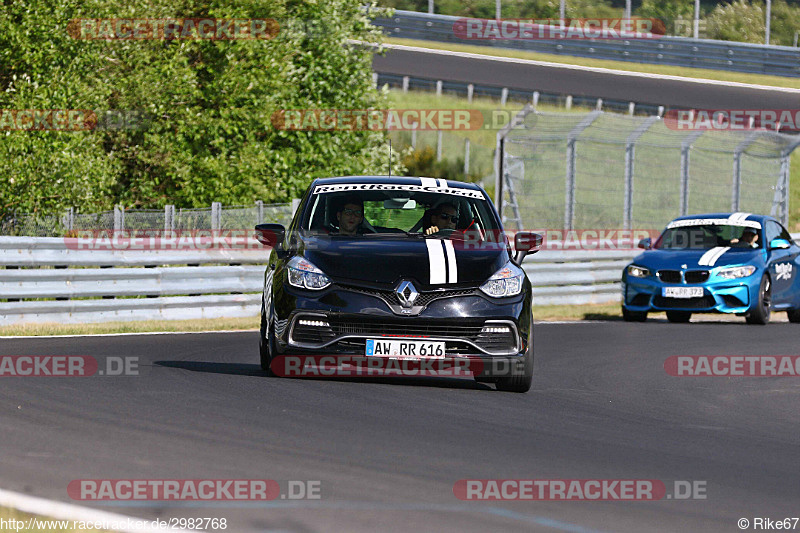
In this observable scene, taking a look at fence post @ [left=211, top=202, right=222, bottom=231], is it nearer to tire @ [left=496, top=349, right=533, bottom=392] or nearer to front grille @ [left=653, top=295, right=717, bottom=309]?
front grille @ [left=653, top=295, right=717, bottom=309]

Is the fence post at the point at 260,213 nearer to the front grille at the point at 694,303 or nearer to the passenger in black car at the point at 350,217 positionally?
the front grille at the point at 694,303

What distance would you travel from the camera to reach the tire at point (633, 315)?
61.4 feet

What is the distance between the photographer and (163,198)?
85.7 feet

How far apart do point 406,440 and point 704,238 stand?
12.5m

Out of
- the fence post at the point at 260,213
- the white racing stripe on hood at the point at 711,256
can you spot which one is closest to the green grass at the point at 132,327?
the fence post at the point at 260,213

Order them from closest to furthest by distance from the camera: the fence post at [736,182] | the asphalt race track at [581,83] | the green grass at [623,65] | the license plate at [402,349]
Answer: the license plate at [402,349], the fence post at [736,182], the asphalt race track at [581,83], the green grass at [623,65]

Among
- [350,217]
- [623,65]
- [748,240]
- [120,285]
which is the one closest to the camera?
[350,217]

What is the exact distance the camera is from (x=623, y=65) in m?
50.9

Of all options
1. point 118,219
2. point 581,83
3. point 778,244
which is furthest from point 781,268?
point 581,83

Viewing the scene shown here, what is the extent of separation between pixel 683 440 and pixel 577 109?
37.2 metres

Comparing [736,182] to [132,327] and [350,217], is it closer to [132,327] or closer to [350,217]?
[132,327]

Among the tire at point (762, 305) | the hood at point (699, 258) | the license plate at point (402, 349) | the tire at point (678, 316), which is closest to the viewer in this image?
the license plate at point (402, 349)

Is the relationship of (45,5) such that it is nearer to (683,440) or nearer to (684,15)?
(683,440)

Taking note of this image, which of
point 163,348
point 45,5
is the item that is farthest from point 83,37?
point 163,348
